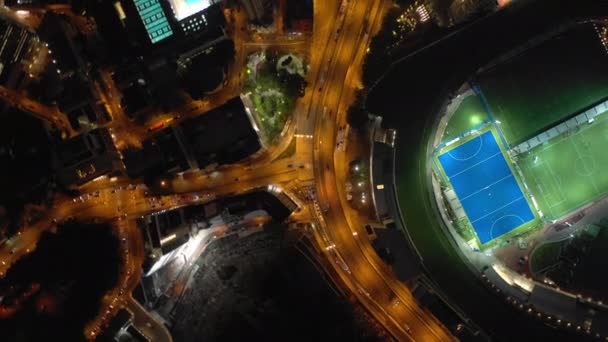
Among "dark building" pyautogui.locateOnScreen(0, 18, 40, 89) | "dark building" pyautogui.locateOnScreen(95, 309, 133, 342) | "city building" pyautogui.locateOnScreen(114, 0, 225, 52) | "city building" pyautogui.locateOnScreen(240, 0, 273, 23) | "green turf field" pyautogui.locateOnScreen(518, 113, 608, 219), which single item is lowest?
"green turf field" pyautogui.locateOnScreen(518, 113, 608, 219)

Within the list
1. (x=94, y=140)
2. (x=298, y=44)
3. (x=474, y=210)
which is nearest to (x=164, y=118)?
(x=94, y=140)

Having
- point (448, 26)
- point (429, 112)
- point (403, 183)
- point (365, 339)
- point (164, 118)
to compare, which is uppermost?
point (164, 118)

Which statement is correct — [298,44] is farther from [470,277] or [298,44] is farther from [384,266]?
[470,277]

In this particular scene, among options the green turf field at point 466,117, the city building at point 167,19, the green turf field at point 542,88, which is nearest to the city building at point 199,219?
the city building at point 167,19

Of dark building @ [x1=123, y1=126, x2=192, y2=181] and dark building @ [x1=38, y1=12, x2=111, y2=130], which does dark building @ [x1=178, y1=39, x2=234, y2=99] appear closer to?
dark building @ [x1=123, y1=126, x2=192, y2=181]

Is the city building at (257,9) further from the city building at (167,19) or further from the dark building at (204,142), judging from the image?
the dark building at (204,142)

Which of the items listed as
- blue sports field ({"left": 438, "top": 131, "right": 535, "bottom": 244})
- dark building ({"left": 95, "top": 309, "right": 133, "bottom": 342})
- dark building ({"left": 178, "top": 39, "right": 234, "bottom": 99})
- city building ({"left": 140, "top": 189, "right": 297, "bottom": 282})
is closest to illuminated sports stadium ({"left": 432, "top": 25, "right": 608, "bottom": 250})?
blue sports field ({"left": 438, "top": 131, "right": 535, "bottom": 244})
